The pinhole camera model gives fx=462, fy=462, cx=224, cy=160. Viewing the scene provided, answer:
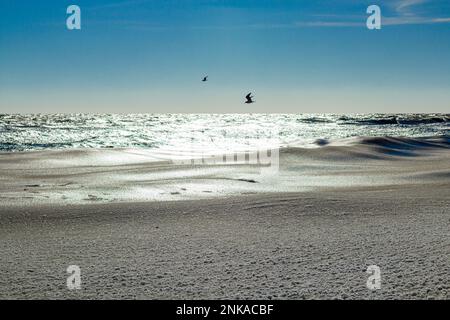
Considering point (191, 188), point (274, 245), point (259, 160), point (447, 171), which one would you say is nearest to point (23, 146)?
point (259, 160)

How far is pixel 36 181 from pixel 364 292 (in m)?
7.41

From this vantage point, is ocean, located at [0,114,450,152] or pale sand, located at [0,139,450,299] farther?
ocean, located at [0,114,450,152]

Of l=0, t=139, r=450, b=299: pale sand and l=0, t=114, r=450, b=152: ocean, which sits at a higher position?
l=0, t=114, r=450, b=152: ocean

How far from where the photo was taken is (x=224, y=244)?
3350 mm

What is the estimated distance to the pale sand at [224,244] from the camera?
2537 millimetres

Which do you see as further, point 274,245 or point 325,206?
point 325,206

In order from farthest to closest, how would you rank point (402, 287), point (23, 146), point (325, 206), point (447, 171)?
point (23, 146), point (447, 171), point (325, 206), point (402, 287)

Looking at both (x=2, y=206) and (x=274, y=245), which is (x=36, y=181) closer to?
(x=2, y=206)

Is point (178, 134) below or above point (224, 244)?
above

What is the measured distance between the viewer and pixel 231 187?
7.17m

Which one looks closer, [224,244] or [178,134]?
[224,244]

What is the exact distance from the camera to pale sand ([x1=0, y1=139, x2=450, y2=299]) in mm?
2537

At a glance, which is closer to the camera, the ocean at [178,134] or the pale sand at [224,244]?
the pale sand at [224,244]

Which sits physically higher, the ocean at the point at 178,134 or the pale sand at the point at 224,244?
the ocean at the point at 178,134
